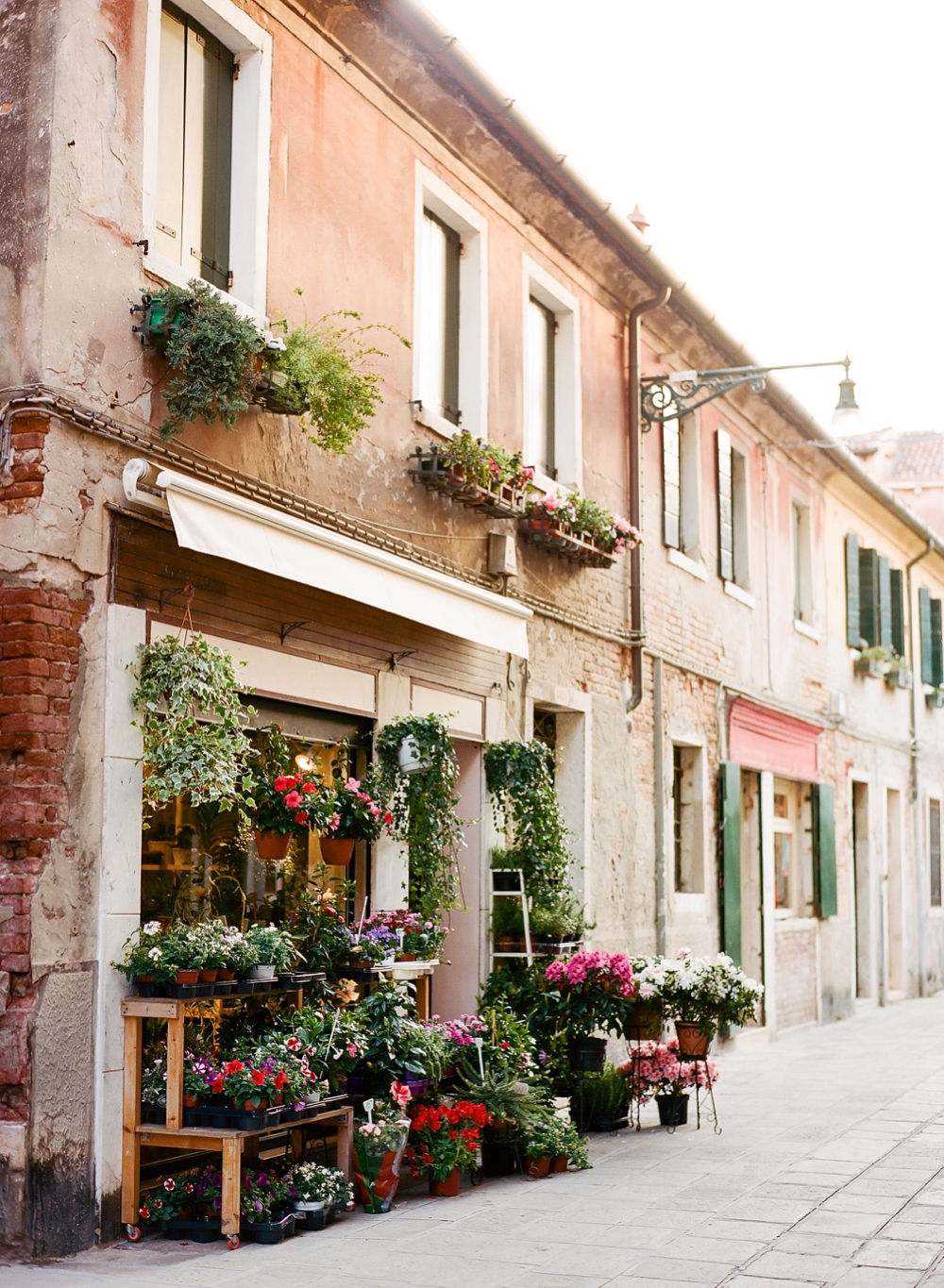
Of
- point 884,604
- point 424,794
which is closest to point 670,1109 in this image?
point 424,794

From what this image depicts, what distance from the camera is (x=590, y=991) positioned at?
925 centimetres

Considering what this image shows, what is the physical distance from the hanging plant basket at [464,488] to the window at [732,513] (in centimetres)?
497

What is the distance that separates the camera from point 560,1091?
9594mm

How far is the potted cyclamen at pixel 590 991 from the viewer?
30.1ft

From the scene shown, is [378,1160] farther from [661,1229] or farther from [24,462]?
[24,462]

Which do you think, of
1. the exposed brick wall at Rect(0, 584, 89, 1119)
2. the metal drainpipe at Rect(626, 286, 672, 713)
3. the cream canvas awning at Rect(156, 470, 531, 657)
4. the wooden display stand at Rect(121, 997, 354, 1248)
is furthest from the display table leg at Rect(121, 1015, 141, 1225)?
the metal drainpipe at Rect(626, 286, 672, 713)

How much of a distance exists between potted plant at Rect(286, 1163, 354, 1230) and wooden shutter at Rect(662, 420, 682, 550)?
758 centimetres

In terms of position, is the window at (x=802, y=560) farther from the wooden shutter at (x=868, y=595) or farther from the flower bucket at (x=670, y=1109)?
the flower bucket at (x=670, y=1109)

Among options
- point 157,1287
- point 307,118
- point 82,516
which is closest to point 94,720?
point 82,516

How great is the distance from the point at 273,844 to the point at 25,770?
4.93 feet

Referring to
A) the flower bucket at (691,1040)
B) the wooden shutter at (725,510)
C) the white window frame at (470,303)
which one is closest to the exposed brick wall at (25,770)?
the white window frame at (470,303)

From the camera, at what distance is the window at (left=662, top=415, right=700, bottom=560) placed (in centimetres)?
1373

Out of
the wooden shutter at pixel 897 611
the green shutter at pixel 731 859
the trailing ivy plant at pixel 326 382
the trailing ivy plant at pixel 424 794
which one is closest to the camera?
the trailing ivy plant at pixel 326 382

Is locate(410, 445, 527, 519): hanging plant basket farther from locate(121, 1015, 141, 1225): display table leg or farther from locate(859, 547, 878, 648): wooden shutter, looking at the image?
locate(859, 547, 878, 648): wooden shutter
